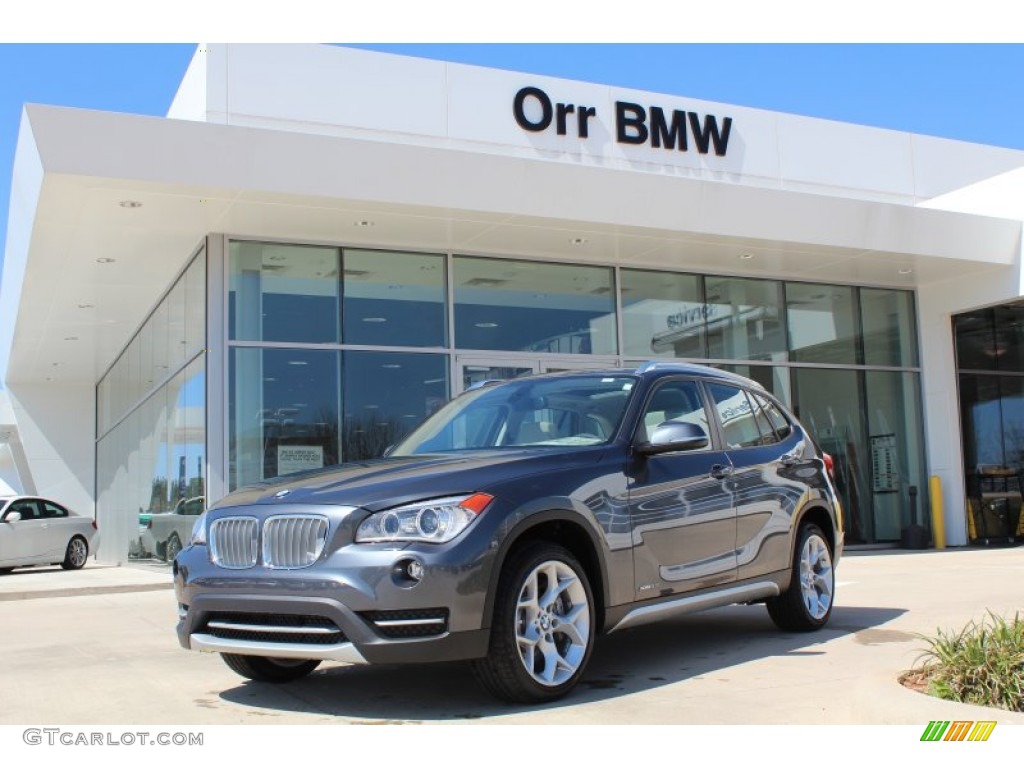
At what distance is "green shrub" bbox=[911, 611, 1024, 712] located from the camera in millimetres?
4402

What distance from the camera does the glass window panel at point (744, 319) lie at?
17.3 m

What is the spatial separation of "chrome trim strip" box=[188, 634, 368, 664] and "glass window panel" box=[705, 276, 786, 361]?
1279cm

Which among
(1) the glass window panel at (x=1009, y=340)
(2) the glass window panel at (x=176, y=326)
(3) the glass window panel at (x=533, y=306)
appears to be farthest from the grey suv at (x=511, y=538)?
(1) the glass window panel at (x=1009, y=340)

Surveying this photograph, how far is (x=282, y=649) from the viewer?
4.91 meters

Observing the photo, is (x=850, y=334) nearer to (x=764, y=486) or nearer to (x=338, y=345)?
(x=338, y=345)

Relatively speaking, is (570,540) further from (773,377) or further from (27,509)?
(27,509)

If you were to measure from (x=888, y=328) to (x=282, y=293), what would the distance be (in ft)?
35.0

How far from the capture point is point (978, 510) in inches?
765

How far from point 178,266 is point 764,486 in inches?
437

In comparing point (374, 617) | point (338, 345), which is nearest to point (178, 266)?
point (338, 345)

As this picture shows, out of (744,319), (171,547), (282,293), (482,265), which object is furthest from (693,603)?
(744,319)

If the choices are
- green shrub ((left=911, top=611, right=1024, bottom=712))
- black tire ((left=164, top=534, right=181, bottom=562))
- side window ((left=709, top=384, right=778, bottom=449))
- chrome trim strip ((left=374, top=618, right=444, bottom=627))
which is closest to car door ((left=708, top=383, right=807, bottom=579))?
side window ((left=709, top=384, right=778, bottom=449))

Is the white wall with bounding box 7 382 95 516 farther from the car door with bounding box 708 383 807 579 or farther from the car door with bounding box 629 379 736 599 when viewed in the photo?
the car door with bounding box 629 379 736 599

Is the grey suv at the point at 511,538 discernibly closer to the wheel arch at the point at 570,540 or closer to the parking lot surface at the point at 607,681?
the wheel arch at the point at 570,540
